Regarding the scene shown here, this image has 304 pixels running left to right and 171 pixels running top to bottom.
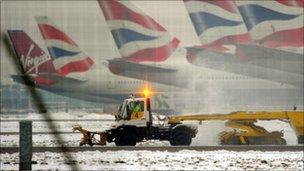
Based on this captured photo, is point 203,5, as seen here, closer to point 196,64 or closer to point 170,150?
point 196,64

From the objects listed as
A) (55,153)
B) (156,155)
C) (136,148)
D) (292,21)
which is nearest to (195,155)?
(156,155)

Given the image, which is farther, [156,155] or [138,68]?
[138,68]

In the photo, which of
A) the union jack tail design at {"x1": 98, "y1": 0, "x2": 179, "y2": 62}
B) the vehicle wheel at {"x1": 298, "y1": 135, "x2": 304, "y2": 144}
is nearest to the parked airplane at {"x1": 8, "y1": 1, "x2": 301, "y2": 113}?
the union jack tail design at {"x1": 98, "y1": 0, "x2": 179, "y2": 62}

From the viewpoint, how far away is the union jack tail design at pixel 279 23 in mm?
65688

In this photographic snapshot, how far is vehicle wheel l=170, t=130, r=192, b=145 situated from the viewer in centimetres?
2355

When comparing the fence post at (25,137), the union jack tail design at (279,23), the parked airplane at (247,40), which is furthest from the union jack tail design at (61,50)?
the fence post at (25,137)

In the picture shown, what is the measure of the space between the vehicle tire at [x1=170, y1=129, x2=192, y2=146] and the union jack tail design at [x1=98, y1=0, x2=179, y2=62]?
46.7 m

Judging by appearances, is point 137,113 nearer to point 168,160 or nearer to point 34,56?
point 168,160

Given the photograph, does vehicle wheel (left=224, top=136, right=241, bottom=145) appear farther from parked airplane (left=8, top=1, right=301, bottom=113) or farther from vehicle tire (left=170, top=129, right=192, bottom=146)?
parked airplane (left=8, top=1, right=301, bottom=113)

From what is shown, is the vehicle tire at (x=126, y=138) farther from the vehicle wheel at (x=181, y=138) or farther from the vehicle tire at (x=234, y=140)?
the vehicle tire at (x=234, y=140)

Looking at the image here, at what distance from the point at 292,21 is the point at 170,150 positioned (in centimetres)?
5098

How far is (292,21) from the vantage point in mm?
67312

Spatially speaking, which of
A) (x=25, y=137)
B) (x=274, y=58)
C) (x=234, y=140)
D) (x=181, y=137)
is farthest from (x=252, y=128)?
(x=274, y=58)

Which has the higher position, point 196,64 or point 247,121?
point 196,64
